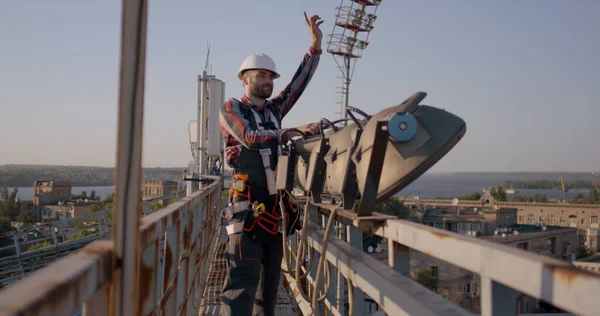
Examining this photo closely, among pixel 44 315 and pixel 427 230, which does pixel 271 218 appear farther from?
pixel 44 315

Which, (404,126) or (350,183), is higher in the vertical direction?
(404,126)

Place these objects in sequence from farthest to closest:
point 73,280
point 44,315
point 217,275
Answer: point 217,275, point 73,280, point 44,315

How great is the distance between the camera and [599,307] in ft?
3.17

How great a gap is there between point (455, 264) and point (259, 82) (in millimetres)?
2363

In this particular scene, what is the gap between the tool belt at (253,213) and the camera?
133 inches

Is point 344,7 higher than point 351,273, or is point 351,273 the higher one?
point 344,7

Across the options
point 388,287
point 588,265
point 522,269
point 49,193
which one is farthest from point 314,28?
point 588,265

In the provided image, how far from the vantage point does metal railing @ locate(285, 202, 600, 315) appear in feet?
3.51

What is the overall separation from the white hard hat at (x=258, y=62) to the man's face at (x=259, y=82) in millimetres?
35

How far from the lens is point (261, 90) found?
11.9ft

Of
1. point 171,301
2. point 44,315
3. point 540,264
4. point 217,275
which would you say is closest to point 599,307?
point 540,264

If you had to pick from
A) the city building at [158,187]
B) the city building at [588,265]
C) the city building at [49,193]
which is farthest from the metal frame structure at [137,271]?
the city building at [158,187]

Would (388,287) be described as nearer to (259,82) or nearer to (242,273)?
(242,273)

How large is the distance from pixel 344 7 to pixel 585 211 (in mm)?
21524
